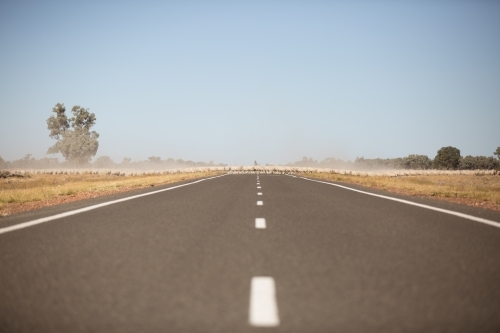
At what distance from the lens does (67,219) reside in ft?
30.5

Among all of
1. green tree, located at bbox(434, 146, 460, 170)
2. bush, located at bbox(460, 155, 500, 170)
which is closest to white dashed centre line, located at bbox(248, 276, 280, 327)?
green tree, located at bbox(434, 146, 460, 170)

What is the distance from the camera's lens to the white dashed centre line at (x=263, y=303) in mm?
3333

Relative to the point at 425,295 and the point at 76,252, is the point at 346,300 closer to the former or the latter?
the point at 425,295

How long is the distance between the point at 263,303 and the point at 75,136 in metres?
111

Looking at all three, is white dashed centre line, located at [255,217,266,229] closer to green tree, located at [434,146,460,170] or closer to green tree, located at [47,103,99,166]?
green tree, located at [47,103,99,166]

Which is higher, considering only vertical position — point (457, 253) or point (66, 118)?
point (66, 118)

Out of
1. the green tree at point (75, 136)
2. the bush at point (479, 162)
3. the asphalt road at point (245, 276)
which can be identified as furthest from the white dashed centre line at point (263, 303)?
the bush at point (479, 162)

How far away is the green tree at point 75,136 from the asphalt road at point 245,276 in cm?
10310

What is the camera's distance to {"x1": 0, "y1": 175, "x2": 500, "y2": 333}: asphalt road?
11.1 ft

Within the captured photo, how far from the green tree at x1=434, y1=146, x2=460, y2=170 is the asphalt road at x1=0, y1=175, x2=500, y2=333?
146 m

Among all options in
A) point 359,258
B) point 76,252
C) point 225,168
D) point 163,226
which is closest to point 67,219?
point 163,226

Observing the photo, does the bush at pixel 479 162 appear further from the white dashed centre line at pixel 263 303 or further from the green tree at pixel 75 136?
the white dashed centre line at pixel 263 303

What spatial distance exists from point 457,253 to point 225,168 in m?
95.9

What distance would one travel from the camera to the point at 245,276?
15.1 feet
